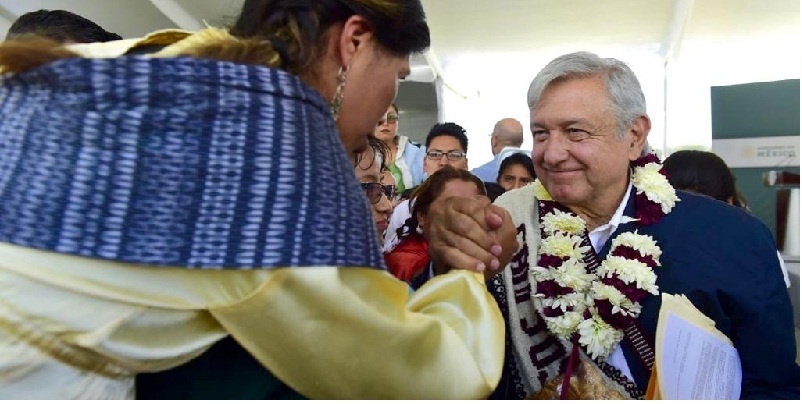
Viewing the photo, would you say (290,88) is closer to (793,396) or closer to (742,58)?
(793,396)

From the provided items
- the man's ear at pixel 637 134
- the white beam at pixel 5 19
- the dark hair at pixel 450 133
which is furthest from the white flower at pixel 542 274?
the white beam at pixel 5 19

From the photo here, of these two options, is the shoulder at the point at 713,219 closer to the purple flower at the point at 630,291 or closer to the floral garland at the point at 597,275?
the floral garland at the point at 597,275

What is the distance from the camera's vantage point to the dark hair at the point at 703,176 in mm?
3145

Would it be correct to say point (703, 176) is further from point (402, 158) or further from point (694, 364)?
point (402, 158)

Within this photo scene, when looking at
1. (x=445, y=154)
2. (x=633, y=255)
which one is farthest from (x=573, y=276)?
(x=445, y=154)

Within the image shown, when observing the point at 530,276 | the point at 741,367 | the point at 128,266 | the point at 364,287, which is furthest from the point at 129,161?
the point at 741,367

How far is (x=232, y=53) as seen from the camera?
3.15 ft

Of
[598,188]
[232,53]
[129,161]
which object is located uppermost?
[232,53]

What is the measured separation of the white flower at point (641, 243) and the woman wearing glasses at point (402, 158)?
2.67 m

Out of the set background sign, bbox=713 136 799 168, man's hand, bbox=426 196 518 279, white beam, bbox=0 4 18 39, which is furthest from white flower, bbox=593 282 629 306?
background sign, bbox=713 136 799 168

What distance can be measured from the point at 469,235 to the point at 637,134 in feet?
3.72

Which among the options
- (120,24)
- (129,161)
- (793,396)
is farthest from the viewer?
(120,24)

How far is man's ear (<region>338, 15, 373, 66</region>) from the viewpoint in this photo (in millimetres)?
1098

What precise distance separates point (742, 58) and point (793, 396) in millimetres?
10164
